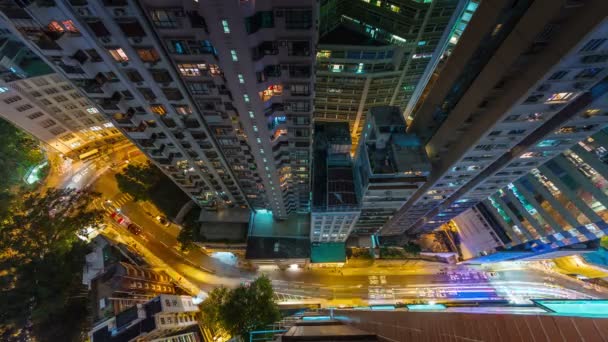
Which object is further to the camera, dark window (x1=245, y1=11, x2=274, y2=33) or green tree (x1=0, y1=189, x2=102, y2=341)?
green tree (x1=0, y1=189, x2=102, y2=341)

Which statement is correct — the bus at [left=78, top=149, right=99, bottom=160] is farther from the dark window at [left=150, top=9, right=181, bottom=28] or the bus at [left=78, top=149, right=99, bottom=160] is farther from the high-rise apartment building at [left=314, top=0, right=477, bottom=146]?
the dark window at [left=150, top=9, right=181, bottom=28]

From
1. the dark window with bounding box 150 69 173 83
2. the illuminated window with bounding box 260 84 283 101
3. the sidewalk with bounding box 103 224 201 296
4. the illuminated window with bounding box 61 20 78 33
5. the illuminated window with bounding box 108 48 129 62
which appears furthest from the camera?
the sidewalk with bounding box 103 224 201 296

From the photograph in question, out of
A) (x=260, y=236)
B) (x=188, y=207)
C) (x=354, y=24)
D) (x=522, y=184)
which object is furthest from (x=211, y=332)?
(x=354, y=24)

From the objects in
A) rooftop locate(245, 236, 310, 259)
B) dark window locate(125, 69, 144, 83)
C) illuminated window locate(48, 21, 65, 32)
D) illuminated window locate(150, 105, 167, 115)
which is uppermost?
illuminated window locate(150, 105, 167, 115)

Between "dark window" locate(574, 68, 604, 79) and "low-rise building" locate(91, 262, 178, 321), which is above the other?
"dark window" locate(574, 68, 604, 79)

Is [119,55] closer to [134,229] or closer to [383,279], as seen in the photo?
[134,229]

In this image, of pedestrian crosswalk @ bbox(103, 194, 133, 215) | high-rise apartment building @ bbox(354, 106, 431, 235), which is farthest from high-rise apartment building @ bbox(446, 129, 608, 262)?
pedestrian crosswalk @ bbox(103, 194, 133, 215)

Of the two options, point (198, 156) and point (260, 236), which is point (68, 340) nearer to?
point (260, 236)
